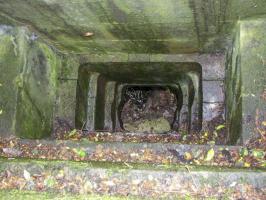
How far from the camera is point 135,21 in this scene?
4457 millimetres

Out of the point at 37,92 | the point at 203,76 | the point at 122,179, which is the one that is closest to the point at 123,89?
the point at 203,76

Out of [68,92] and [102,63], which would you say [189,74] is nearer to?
[102,63]

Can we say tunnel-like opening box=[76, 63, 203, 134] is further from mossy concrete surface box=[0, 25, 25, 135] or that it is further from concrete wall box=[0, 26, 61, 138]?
mossy concrete surface box=[0, 25, 25, 135]

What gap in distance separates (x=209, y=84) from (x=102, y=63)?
2154mm

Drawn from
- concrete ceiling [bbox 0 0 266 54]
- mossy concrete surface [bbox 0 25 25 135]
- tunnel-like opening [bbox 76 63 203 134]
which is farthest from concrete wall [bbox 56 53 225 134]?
mossy concrete surface [bbox 0 25 25 135]

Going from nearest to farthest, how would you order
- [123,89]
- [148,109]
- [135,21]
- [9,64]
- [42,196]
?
1. [42,196]
2. [135,21]
3. [9,64]
4. [123,89]
5. [148,109]

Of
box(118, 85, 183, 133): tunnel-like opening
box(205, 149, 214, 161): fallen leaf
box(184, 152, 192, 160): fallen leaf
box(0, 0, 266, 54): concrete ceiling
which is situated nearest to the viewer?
box(0, 0, 266, 54): concrete ceiling

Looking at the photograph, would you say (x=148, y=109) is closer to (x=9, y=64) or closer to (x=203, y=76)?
(x=203, y=76)

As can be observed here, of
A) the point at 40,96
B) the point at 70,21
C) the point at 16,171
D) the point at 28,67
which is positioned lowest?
the point at 16,171

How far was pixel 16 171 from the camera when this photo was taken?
11.6 ft

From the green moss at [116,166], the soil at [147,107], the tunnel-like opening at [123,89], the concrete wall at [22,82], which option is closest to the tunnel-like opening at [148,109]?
the soil at [147,107]

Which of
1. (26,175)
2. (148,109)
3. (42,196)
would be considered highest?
(148,109)

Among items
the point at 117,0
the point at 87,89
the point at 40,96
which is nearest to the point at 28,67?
the point at 40,96

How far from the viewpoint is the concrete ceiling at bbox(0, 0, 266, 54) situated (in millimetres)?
3941
